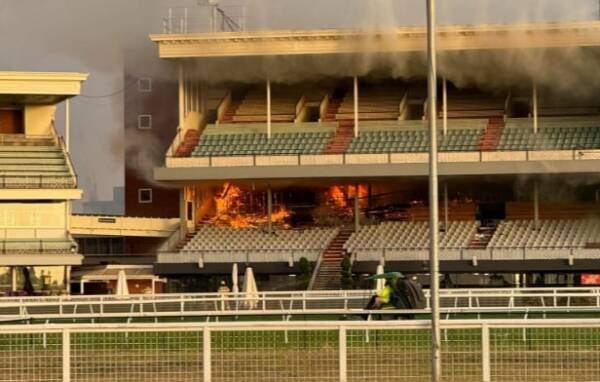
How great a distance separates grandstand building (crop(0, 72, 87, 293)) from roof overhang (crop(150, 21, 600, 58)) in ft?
14.3

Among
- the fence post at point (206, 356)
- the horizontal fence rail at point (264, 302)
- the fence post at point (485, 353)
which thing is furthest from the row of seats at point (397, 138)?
the fence post at point (206, 356)

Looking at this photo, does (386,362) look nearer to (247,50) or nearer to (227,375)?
(227,375)

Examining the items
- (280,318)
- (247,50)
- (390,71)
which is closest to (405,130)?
(390,71)

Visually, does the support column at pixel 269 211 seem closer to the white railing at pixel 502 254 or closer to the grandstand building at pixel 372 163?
the grandstand building at pixel 372 163

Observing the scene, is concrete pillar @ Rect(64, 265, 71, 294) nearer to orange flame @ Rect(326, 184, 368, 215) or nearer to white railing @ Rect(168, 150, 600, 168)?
white railing @ Rect(168, 150, 600, 168)

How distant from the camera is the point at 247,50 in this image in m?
66.2

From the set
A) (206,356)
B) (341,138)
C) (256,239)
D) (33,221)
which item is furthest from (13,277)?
(206,356)

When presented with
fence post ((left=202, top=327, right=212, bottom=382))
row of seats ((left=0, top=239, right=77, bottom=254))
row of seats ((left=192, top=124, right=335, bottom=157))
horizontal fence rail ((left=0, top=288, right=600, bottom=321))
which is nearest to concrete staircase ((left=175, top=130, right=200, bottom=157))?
row of seats ((left=192, top=124, right=335, bottom=157))

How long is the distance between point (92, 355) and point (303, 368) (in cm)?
293

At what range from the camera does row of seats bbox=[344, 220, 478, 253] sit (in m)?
63.5

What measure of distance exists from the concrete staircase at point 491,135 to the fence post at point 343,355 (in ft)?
131

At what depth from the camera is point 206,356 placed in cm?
2512

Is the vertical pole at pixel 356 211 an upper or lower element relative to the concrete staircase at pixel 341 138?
lower

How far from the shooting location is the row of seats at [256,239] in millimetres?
64938
